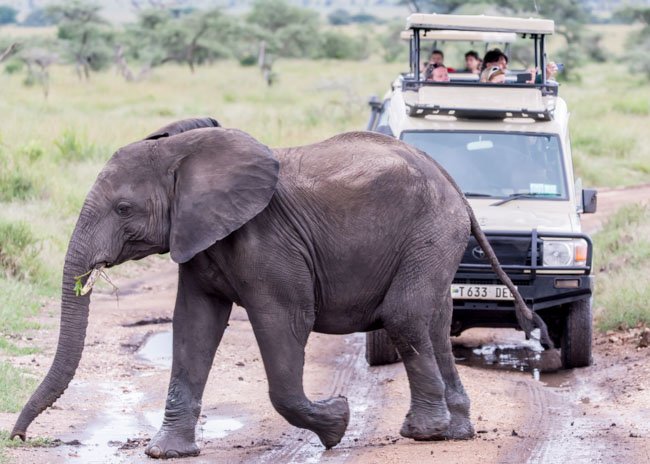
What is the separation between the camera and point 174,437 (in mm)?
6109

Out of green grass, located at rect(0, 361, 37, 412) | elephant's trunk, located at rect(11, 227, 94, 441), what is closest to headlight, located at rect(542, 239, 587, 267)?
green grass, located at rect(0, 361, 37, 412)

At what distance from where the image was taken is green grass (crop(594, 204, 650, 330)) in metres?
9.81

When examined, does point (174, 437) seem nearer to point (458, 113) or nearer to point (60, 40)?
point (458, 113)

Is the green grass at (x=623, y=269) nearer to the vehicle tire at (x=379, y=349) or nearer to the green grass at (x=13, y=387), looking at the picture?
the vehicle tire at (x=379, y=349)

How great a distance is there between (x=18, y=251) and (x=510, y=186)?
4806 millimetres

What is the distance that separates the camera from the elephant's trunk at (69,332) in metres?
5.79

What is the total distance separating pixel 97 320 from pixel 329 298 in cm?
426

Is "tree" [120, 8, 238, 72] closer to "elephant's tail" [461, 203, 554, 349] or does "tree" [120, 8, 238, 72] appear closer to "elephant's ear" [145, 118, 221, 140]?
"elephant's tail" [461, 203, 554, 349]

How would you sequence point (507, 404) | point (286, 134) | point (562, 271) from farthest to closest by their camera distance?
point (286, 134) → point (562, 271) → point (507, 404)

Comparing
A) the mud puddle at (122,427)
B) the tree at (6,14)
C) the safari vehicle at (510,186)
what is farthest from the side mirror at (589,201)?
the tree at (6,14)

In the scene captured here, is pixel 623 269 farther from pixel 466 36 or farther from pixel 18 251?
pixel 18 251

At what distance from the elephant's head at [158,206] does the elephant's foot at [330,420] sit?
1.05m

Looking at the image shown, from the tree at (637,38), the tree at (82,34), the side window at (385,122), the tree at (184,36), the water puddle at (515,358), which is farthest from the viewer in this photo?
the tree at (184,36)

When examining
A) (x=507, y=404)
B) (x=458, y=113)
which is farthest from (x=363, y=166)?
(x=458, y=113)
